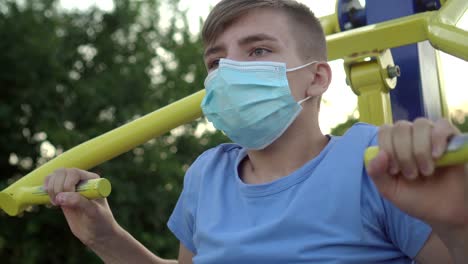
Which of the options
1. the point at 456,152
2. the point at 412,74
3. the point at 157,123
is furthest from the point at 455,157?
the point at 412,74

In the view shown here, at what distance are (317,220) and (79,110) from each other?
6694 millimetres

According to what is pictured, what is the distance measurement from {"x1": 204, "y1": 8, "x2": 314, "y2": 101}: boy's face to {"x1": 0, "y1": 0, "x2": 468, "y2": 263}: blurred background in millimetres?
5681

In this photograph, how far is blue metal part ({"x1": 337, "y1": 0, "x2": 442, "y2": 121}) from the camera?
1971mm

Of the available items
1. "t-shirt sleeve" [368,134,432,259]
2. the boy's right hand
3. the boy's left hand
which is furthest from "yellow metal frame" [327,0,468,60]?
the boy's right hand

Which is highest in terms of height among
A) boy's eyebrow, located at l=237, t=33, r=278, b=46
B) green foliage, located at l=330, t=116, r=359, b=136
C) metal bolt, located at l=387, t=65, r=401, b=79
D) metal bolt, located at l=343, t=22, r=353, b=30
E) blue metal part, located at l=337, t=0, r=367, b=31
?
boy's eyebrow, located at l=237, t=33, r=278, b=46

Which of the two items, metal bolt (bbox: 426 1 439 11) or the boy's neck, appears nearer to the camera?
the boy's neck

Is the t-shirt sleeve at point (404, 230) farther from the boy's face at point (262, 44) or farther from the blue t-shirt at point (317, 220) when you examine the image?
the boy's face at point (262, 44)

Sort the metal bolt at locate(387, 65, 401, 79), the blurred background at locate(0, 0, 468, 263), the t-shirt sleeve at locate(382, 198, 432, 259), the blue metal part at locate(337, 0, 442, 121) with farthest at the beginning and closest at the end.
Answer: the blurred background at locate(0, 0, 468, 263) < the blue metal part at locate(337, 0, 442, 121) < the metal bolt at locate(387, 65, 401, 79) < the t-shirt sleeve at locate(382, 198, 432, 259)

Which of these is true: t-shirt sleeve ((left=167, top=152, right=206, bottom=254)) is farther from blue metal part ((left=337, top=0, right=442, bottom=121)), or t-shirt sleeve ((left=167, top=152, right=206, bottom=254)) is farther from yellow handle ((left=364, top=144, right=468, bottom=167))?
yellow handle ((left=364, top=144, right=468, bottom=167))

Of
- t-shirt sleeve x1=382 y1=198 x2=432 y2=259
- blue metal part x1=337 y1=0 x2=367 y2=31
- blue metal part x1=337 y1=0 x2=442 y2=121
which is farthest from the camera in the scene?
blue metal part x1=337 y1=0 x2=367 y2=31

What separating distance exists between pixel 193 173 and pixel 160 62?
271 inches

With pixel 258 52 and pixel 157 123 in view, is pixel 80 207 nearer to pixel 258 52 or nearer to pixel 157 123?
pixel 157 123

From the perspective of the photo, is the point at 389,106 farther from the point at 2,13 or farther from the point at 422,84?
the point at 2,13

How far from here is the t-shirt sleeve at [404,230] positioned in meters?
1.29
